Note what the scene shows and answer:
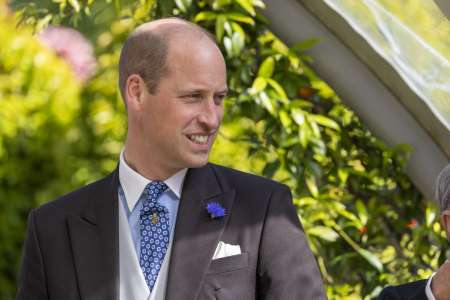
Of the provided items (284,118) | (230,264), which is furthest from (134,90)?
(284,118)

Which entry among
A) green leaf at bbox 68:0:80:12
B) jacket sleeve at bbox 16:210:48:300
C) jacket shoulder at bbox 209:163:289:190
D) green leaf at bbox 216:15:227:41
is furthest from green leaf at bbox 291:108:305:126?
jacket sleeve at bbox 16:210:48:300

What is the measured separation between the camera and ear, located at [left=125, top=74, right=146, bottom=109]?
9.68 ft

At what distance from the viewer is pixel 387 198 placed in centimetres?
438

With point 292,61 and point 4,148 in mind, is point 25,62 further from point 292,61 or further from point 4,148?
point 292,61

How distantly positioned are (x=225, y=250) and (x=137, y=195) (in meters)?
0.26

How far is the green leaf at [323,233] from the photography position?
4266 millimetres

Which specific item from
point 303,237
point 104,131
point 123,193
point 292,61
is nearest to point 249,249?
point 303,237

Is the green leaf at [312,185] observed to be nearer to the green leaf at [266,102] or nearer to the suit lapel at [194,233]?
the green leaf at [266,102]

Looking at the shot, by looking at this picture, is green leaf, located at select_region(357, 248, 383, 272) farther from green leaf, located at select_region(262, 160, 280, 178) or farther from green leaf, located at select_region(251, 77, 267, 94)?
green leaf, located at select_region(251, 77, 267, 94)

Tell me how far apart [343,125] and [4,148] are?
2345 millimetres

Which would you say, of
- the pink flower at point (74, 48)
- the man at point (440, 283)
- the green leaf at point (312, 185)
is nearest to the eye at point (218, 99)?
Result: the man at point (440, 283)

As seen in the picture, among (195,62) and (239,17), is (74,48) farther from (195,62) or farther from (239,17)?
(195,62)

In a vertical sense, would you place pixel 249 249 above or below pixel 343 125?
above

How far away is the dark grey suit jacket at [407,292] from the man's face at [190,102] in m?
0.53
